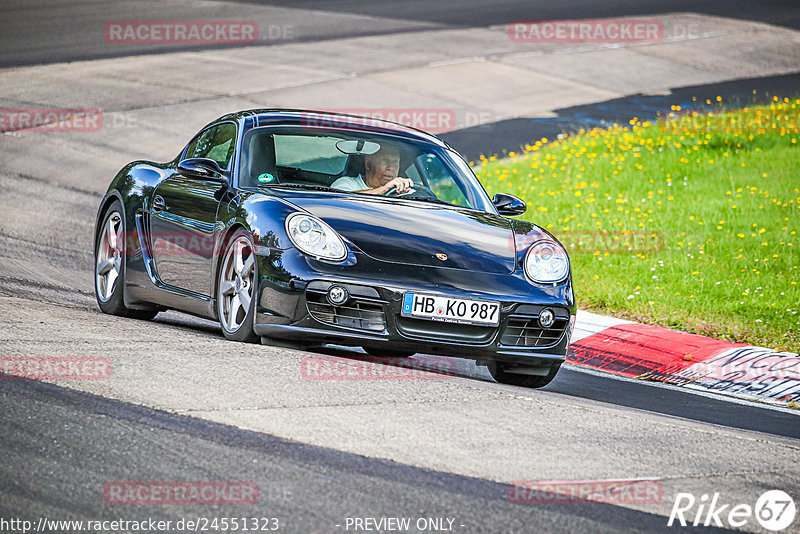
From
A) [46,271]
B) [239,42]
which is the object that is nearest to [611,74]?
[239,42]

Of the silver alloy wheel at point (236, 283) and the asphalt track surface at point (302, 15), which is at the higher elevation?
the asphalt track surface at point (302, 15)

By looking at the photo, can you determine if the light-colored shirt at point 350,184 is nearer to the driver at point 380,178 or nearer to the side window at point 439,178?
the driver at point 380,178

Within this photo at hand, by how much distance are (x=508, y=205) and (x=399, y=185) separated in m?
0.72

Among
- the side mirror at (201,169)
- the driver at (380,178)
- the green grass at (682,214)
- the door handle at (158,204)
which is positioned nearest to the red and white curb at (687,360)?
the green grass at (682,214)

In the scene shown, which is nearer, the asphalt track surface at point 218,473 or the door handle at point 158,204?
the asphalt track surface at point 218,473

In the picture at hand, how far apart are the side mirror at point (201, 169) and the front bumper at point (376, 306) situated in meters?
1.08

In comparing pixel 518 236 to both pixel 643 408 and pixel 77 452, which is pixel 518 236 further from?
pixel 77 452

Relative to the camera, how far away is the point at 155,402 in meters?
5.18

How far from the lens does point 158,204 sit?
7.98m

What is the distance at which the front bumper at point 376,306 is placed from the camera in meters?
6.32

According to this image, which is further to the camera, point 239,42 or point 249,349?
point 239,42

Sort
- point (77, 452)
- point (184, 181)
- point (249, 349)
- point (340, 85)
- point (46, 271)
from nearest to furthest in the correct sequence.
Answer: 1. point (77, 452)
2. point (249, 349)
3. point (184, 181)
4. point (46, 271)
5. point (340, 85)

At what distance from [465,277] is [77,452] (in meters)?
2.64

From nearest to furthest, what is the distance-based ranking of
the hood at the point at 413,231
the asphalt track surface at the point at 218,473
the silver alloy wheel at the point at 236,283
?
the asphalt track surface at the point at 218,473
the hood at the point at 413,231
the silver alloy wheel at the point at 236,283
